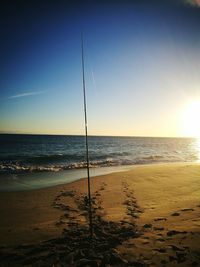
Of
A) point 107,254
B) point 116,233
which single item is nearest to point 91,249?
point 107,254

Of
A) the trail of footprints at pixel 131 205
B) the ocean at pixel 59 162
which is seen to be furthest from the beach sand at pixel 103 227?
the ocean at pixel 59 162

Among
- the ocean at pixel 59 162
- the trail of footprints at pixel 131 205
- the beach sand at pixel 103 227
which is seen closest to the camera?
the beach sand at pixel 103 227

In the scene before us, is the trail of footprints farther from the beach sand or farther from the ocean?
the ocean

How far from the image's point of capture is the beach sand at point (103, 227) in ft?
12.3

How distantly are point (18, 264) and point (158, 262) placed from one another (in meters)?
2.47

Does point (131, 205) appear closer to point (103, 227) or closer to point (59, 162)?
point (103, 227)

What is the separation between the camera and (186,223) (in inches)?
209

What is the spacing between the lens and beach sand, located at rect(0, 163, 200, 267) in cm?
376

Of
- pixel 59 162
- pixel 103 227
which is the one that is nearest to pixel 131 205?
pixel 103 227

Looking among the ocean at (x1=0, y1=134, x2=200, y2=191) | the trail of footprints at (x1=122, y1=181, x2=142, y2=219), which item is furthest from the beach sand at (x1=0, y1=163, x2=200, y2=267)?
the ocean at (x1=0, y1=134, x2=200, y2=191)

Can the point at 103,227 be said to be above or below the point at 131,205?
above

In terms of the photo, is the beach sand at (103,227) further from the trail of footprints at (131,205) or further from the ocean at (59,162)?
the ocean at (59,162)

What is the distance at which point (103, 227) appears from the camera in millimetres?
5340

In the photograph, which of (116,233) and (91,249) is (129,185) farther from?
(91,249)
